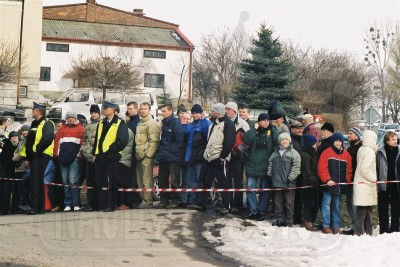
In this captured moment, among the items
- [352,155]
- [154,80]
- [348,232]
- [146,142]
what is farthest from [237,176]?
[154,80]

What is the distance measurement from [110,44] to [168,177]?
45745 mm

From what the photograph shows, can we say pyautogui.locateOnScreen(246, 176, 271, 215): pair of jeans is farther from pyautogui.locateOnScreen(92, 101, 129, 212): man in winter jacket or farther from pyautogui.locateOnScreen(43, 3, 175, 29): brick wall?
pyautogui.locateOnScreen(43, 3, 175, 29): brick wall

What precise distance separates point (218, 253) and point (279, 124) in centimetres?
382

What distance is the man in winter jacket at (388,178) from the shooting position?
36.3ft

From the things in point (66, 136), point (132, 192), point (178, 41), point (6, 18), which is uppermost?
point (178, 41)

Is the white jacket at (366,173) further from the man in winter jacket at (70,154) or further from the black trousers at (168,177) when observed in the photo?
the man in winter jacket at (70,154)

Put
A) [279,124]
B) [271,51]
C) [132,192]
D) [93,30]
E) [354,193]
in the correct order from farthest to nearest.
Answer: [93,30]
[271,51]
[132,192]
[279,124]
[354,193]

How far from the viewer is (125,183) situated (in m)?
13.1

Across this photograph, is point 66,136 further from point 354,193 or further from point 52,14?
point 52,14

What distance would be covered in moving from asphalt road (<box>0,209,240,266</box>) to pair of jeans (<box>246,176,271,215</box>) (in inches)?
33.5

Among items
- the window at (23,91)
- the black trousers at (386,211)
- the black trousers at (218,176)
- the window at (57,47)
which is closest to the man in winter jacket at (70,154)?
the black trousers at (218,176)

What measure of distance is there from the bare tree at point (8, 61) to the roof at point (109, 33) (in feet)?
67.0

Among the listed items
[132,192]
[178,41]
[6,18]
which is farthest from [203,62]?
[132,192]

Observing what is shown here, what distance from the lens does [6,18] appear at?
1531 inches
